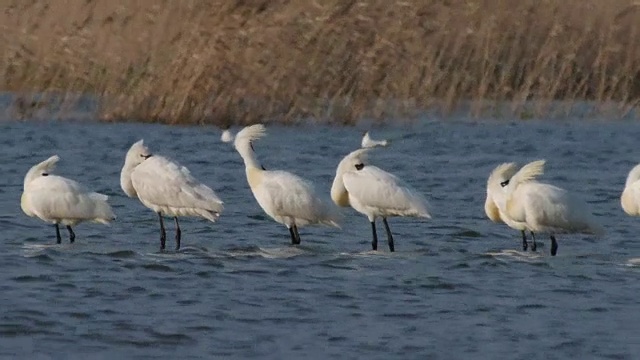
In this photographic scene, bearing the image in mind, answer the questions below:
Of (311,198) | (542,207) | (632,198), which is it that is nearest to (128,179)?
(311,198)

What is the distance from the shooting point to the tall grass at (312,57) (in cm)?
1775

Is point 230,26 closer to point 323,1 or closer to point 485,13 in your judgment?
point 323,1

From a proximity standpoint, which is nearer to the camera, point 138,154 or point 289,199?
point 289,199

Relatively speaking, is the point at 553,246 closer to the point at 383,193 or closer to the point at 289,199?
the point at 383,193

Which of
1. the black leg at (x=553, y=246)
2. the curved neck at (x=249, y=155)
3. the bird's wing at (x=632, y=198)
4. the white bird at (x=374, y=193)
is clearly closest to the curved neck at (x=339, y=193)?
the white bird at (x=374, y=193)

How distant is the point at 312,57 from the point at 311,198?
7376mm

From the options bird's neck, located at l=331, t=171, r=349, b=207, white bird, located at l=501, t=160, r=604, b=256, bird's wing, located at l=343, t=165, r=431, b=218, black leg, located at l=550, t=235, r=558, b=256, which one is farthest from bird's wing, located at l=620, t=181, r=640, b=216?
bird's neck, located at l=331, t=171, r=349, b=207

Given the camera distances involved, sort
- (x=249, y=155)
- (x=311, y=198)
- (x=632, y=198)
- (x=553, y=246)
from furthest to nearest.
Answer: (x=249, y=155), (x=553, y=246), (x=632, y=198), (x=311, y=198)

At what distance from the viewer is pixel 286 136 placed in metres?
18.0

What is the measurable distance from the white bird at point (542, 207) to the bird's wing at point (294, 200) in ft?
4.00

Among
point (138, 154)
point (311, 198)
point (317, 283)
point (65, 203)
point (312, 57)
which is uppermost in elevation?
point (312, 57)

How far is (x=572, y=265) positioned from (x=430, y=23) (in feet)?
28.3

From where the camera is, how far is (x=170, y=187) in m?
10.8

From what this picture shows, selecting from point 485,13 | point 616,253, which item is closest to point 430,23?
point 485,13
